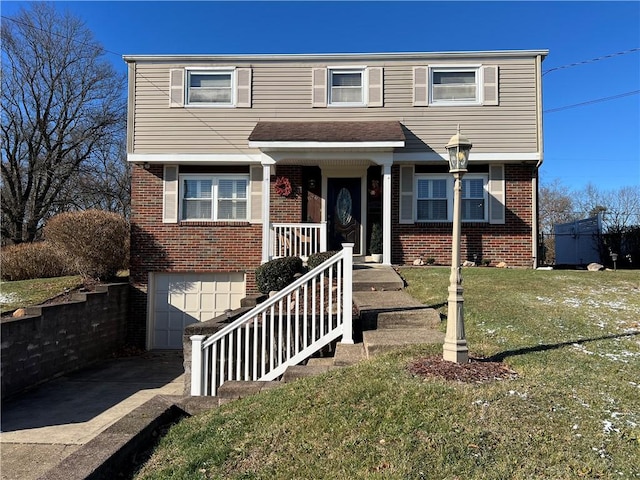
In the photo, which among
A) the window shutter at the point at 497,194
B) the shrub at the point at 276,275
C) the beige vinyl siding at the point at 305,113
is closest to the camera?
the shrub at the point at 276,275

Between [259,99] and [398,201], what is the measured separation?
4.62 m

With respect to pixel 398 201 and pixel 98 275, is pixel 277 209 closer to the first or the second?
pixel 398 201

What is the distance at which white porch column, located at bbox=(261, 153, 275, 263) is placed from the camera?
11.1 meters

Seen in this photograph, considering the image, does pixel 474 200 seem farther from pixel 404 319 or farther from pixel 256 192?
pixel 404 319

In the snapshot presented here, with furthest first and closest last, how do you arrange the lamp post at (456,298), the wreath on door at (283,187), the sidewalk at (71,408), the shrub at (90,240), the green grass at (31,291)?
the wreath on door at (283,187) → the shrub at (90,240) → the green grass at (31,291) → the sidewalk at (71,408) → the lamp post at (456,298)

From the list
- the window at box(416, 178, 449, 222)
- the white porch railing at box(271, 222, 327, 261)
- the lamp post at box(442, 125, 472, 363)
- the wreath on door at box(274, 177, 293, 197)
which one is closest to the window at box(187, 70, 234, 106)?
the wreath on door at box(274, 177, 293, 197)

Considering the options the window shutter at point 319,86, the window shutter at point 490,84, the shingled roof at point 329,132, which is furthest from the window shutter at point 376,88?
the window shutter at point 490,84

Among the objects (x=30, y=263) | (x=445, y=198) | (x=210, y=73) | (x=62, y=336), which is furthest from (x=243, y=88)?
(x=30, y=263)

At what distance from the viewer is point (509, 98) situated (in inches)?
462

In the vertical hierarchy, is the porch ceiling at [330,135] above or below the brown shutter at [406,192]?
above

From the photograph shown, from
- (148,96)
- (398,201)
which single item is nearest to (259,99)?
(148,96)

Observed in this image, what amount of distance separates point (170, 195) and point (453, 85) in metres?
8.07

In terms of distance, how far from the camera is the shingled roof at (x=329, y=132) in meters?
10.8

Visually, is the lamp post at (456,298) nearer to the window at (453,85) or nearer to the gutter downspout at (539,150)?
the window at (453,85)
